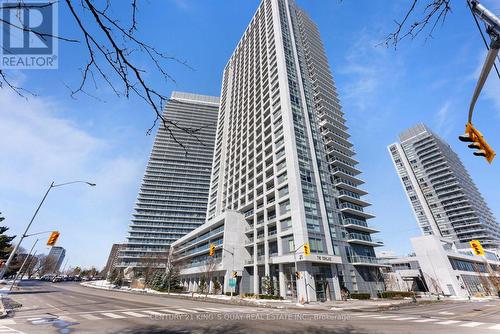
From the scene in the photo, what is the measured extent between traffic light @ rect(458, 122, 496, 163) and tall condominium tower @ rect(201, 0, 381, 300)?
96.4 ft

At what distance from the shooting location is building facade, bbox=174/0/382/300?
117 feet

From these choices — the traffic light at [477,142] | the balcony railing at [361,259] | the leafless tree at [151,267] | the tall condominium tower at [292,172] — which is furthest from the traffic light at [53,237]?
the leafless tree at [151,267]

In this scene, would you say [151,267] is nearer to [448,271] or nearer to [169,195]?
[169,195]

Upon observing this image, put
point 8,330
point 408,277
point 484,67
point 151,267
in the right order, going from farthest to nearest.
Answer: point 151,267
point 408,277
point 8,330
point 484,67

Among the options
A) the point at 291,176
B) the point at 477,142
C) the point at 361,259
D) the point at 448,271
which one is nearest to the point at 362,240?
the point at 361,259

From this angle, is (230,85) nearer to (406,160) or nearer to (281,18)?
(281,18)

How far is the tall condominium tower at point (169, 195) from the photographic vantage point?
10281 centimetres

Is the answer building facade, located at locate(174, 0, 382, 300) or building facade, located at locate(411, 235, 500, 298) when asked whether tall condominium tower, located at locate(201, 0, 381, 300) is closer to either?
building facade, located at locate(174, 0, 382, 300)

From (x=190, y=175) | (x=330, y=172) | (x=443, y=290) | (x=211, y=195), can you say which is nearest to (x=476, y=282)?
(x=443, y=290)

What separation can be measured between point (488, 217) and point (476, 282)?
255ft

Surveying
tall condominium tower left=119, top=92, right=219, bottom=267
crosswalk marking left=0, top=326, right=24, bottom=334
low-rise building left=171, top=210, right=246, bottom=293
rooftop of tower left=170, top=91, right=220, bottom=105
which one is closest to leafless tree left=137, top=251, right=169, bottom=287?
low-rise building left=171, top=210, right=246, bottom=293

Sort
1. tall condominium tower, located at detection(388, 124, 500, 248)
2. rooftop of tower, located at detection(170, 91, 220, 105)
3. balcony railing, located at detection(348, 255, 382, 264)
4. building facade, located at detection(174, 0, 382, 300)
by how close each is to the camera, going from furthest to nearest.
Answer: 1. rooftop of tower, located at detection(170, 91, 220, 105)
2. tall condominium tower, located at detection(388, 124, 500, 248)
3. balcony railing, located at detection(348, 255, 382, 264)
4. building facade, located at detection(174, 0, 382, 300)

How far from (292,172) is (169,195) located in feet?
299

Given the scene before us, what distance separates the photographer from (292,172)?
129 feet
